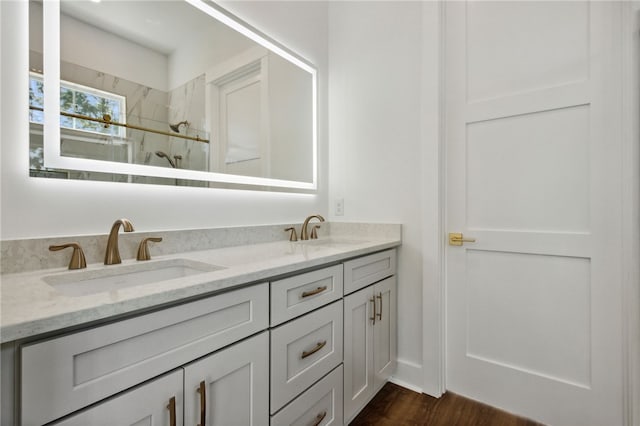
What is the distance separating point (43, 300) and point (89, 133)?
2.31 feet

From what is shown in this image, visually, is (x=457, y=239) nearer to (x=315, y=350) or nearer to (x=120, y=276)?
(x=315, y=350)

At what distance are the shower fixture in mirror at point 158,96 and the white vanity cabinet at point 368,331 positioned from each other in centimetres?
76

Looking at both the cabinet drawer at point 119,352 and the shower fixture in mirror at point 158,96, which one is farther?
the shower fixture in mirror at point 158,96

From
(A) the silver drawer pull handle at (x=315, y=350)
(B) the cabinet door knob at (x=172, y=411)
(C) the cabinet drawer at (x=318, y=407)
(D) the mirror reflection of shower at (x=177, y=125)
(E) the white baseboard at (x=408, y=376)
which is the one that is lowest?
(E) the white baseboard at (x=408, y=376)

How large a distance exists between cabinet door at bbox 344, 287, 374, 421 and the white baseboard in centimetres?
38

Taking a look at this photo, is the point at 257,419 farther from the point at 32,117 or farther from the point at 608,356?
the point at 608,356

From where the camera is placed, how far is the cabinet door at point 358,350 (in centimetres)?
136

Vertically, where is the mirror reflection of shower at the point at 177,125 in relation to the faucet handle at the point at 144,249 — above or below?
above

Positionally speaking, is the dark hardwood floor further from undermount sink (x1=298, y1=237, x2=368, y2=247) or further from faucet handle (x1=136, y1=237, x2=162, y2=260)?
faucet handle (x1=136, y1=237, x2=162, y2=260)

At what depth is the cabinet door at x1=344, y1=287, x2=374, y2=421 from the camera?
4.47 feet

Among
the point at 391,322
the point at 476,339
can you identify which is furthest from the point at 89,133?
the point at 476,339

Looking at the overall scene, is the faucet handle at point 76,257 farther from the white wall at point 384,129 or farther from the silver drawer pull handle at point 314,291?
the white wall at point 384,129

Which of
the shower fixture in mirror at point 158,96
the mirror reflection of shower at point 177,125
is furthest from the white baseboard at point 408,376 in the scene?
the mirror reflection of shower at point 177,125

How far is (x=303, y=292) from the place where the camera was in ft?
3.65
